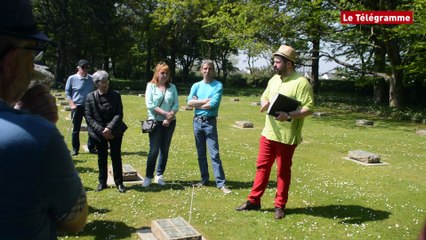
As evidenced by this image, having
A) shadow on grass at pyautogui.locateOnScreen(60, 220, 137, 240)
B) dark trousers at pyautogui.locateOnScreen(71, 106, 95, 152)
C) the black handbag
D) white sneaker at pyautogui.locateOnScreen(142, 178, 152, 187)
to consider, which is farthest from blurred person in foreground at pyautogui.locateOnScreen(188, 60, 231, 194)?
dark trousers at pyautogui.locateOnScreen(71, 106, 95, 152)

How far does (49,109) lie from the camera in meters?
1.80

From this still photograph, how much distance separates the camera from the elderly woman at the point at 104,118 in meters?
7.19

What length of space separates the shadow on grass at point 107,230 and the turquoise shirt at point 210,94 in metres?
2.46

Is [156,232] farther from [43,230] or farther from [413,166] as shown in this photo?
[413,166]

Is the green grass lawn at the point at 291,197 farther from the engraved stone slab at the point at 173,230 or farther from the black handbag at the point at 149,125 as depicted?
the black handbag at the point at 149,125

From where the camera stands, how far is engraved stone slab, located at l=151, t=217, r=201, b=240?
5.05 metres

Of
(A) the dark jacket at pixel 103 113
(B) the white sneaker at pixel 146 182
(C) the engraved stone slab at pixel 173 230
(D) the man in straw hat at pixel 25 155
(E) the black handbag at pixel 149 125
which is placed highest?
(D) the man in straw hat at pixel 25 155

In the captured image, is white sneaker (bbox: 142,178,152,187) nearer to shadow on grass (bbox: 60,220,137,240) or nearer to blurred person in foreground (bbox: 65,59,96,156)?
shadow on grass (bbox: 60,220,137,240)

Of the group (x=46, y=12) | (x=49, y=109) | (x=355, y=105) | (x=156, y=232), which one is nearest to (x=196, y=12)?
(x=46, y=12)

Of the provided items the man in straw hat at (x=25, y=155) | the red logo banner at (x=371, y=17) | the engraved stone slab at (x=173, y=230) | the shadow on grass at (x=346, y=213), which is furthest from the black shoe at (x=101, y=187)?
the red logo banner at (x=371, y=17)

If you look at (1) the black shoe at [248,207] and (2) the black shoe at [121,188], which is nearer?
(1) the black shoe at [248,207]

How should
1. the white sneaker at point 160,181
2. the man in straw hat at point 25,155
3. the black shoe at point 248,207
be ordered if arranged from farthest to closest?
the white sneaker at point 160,181 → the black shoe at point 248,207 → the man in straw hat at point 25,155

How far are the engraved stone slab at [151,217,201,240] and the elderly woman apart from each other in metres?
2.12

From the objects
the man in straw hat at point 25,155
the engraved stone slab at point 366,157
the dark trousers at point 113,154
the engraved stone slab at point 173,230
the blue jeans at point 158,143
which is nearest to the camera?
the man in straw hat at point 25,155
